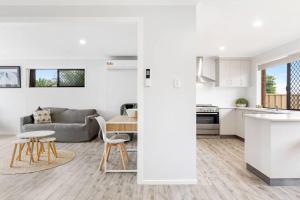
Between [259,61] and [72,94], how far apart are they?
565 cm

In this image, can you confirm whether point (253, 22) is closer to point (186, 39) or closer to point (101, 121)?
point (186, 39)

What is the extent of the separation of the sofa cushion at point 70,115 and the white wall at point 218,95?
3.47 m

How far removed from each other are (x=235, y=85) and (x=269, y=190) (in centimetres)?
405

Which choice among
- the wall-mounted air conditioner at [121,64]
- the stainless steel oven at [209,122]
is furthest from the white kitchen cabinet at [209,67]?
the wall-mounted air conditioner at [121,64]

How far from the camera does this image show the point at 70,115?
6.13 m

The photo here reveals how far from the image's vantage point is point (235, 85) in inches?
242

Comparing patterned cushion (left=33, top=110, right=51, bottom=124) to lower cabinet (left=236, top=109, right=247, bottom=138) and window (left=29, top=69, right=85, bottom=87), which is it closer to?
window (left=29, top=69, right=85, bottom=87)

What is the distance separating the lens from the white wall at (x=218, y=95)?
253 inches

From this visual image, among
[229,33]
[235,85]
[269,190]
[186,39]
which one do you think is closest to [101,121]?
[186,39]

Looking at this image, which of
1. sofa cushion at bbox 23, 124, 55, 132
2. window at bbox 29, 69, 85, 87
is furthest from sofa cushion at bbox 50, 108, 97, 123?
window at bbox 29, 69, 85, 87

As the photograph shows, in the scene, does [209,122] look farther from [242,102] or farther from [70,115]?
[70,115]

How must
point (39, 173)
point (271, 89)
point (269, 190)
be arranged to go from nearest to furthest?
point (269, 190) < point (39, 173) < point (271, 89)

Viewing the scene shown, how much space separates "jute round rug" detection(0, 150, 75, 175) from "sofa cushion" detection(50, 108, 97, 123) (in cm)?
204

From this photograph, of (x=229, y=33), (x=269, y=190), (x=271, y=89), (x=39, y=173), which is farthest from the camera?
(x=271, y=89)
